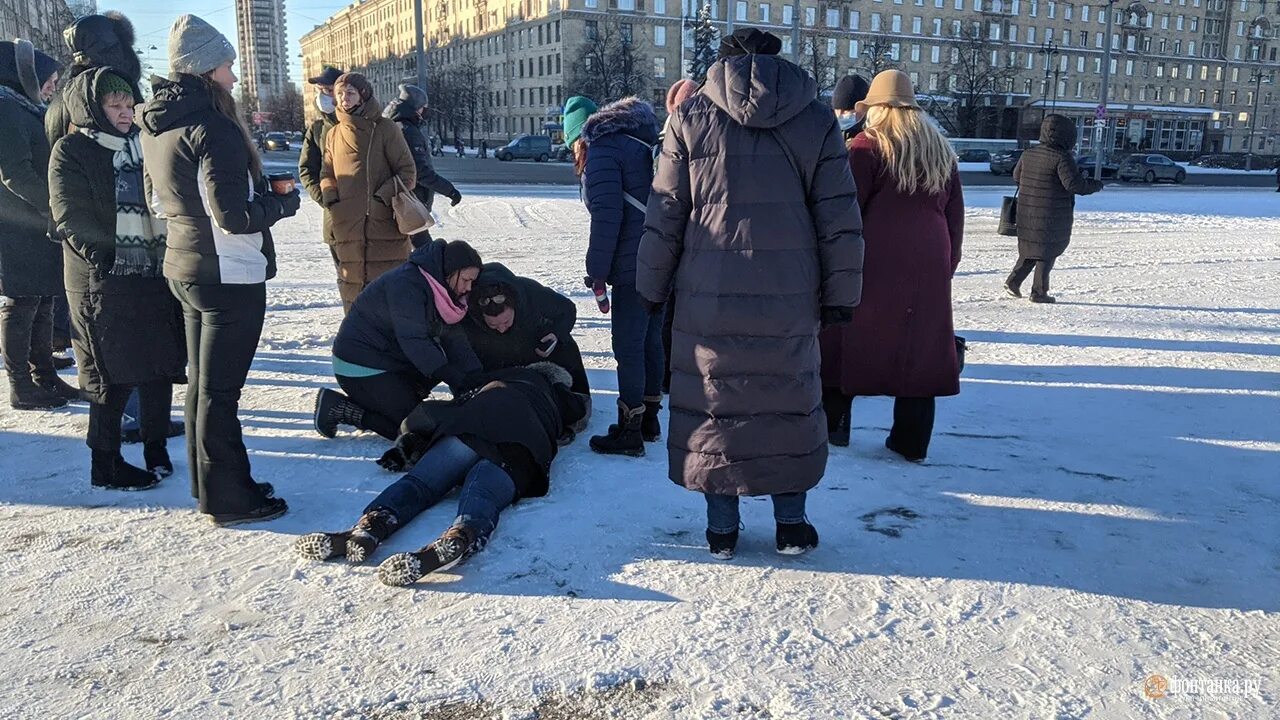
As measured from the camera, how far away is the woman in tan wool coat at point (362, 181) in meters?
5.19

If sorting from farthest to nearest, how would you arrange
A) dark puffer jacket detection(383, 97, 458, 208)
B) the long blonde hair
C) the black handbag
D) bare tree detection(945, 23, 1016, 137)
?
bare tree detection(945, 23, 1016, 137) < the black handbag < dark puffer jacket detection(383, 97, 458, 208) < the long blonde hair

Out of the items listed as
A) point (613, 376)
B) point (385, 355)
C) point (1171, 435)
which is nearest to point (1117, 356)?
point (1171, 435)

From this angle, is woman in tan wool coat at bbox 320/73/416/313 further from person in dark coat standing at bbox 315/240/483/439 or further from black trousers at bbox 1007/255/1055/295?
black trousers at bbox 1007/255/1055/295

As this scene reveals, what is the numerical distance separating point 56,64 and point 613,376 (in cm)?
341

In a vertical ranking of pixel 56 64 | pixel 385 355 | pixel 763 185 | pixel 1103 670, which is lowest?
pixel 1103 670

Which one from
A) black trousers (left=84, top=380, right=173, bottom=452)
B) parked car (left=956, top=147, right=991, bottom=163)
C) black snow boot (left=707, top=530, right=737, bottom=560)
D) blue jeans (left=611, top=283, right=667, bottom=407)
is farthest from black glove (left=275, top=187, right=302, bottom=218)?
parked car (left=956, top=147, right=991, bottom=163)

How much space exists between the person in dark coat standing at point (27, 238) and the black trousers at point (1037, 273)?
712 cm

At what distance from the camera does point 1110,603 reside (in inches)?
112

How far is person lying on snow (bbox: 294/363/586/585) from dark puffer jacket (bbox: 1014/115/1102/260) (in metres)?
5.39

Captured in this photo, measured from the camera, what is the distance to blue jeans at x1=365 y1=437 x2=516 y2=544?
3164 mm

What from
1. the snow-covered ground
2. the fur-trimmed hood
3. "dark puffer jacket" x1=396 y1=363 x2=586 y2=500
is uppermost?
the fur-trimmed hood

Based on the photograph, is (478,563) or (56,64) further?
(56,64)

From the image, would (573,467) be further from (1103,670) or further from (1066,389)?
(1066,389)

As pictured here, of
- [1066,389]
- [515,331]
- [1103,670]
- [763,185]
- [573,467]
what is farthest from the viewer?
[1066,389]
